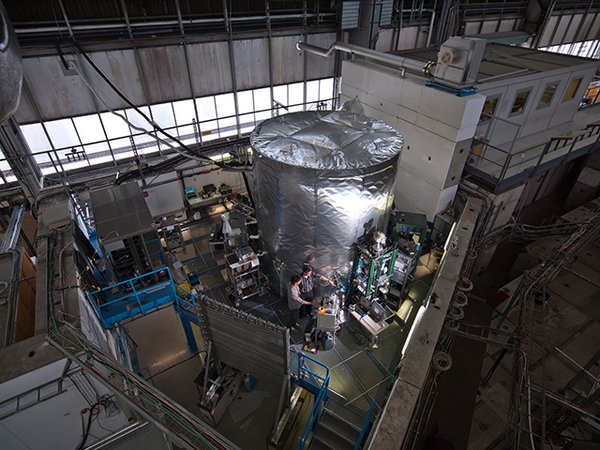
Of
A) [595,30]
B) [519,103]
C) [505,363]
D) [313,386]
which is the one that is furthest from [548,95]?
[595,30]

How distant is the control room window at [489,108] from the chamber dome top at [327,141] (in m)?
4.34

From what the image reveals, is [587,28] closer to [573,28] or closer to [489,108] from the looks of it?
[573,28]

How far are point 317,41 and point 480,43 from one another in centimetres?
785

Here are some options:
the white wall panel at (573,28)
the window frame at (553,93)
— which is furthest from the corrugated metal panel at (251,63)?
the white wall panel at (573,28)

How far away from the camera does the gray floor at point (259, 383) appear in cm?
755

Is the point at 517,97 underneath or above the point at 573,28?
underneath

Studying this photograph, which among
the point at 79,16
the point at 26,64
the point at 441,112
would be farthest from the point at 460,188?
the point at 26,64

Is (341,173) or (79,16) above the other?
(79,16)

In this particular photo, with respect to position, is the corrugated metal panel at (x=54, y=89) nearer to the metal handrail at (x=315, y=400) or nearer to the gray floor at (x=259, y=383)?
the gray floor at (x=259, y=383)

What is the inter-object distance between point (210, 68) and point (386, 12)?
737cm

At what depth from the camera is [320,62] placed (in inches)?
573

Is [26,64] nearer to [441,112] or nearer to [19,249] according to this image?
[19,249]

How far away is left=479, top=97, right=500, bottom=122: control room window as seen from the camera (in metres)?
10.5

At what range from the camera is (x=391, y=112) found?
10.6 m
